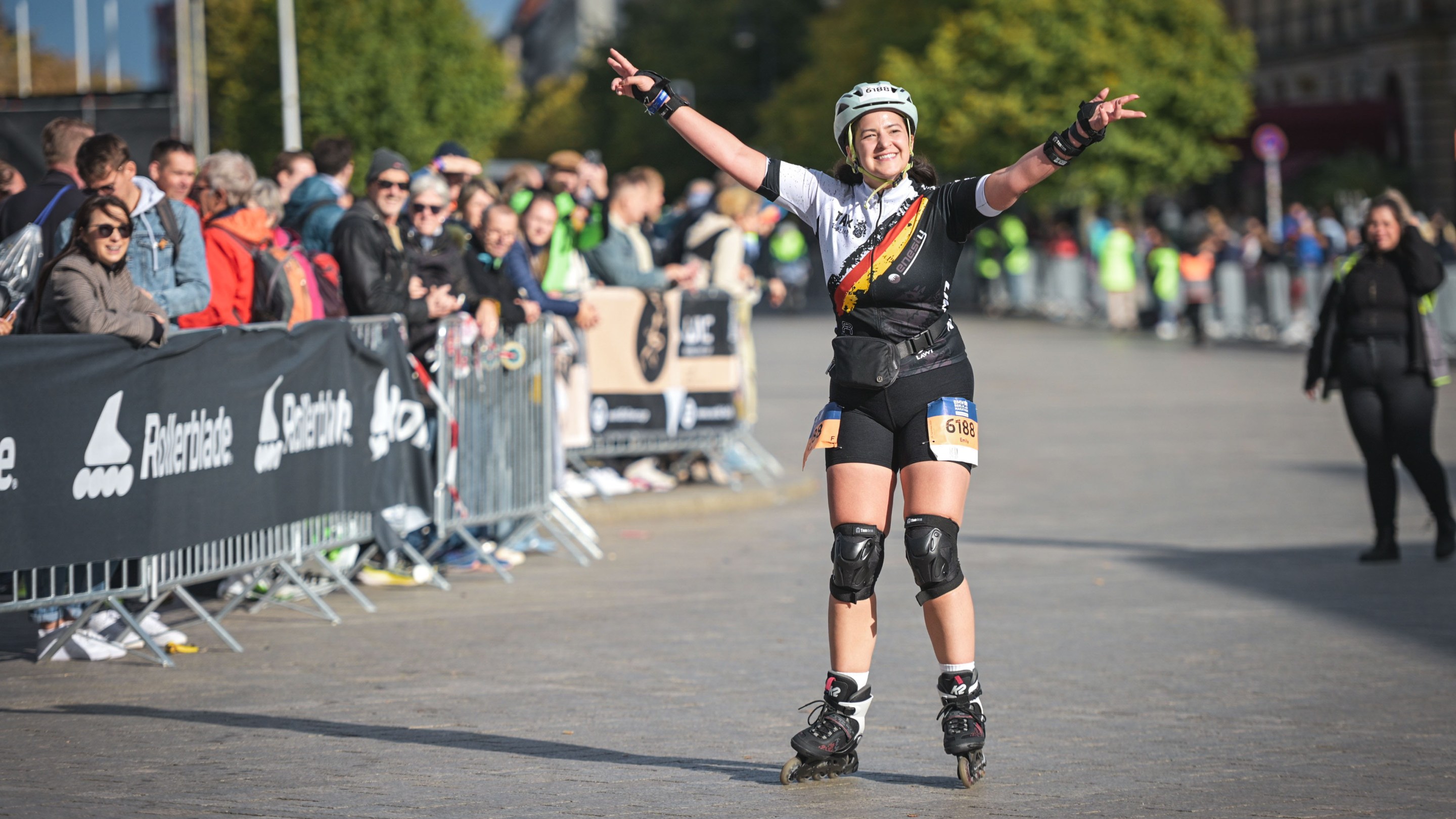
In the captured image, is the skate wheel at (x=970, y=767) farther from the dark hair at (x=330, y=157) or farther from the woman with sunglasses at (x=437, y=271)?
the dark hair at (x=330, y=157)

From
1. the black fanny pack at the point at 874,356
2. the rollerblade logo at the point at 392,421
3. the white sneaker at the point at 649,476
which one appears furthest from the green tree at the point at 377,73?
the black fanny pack at the point at 874,356

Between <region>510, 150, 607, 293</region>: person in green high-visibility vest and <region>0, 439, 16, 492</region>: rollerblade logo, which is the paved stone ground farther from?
<region>510, 150, 607, 293</region>: person in green high-visibility vest

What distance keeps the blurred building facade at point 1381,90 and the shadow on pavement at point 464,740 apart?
43151 mm

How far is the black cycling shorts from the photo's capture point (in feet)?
17.8

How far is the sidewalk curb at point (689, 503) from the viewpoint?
39.5 feet

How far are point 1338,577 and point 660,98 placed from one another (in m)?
5.46

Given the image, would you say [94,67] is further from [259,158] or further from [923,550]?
[923,550]

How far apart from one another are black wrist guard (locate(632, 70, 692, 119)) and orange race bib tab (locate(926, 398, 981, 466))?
1157 mm

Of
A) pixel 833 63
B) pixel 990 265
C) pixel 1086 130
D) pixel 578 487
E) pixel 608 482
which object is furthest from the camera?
pixel 833 63

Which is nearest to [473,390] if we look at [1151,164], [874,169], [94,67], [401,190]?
[401,190]

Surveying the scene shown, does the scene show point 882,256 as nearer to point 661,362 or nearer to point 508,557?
point 508,557

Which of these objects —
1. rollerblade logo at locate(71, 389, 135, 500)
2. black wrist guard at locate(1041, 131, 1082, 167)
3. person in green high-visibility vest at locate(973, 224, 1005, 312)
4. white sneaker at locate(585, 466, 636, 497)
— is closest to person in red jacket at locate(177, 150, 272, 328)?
rollerblade logo at locate(71, 389, 135, 500)

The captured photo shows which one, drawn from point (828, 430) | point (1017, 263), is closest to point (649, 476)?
point (828, 430)

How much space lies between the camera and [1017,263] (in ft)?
130
